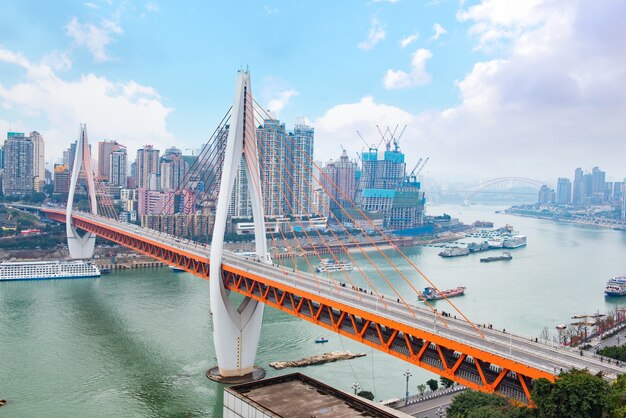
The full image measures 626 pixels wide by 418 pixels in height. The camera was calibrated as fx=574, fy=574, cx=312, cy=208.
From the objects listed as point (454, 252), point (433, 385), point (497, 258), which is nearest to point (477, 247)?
point (454, 252)

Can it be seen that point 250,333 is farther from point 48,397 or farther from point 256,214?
point 48,397

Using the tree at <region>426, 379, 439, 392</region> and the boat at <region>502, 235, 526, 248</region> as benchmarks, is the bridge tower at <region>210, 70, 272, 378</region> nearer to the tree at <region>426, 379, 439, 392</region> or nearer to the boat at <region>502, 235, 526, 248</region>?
the tree at <region>426, 379, 439, 392</region>

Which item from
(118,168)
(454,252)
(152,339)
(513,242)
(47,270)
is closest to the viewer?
(152,339)

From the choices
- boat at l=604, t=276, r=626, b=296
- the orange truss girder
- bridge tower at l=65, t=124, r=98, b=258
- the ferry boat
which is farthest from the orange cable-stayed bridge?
boat at l=604, t=276, r=626, b=296

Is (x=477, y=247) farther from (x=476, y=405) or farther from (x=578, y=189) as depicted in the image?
(x=578, y=189)

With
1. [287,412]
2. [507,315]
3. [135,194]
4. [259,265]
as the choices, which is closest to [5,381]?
[259,265]

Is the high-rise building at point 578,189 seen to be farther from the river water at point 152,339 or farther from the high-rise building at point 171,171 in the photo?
the river water at point 152,339

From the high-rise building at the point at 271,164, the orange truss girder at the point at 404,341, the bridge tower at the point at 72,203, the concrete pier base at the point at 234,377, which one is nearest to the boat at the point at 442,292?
the high-rise building at the point at 271,164
